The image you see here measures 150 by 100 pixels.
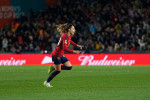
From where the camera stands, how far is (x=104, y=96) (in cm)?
1012

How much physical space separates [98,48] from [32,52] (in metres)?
4.53

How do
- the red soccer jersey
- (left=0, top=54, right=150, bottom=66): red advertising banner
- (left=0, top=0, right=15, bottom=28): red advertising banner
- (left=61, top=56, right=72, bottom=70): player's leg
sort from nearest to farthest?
the red soccer jersey
(left=61, top=56, right=72, bottom=70): player's leg
(left=0, top=54, right=150, bottom=66): red advertising banner
(left=0, top=0, right=15, bottom=28): red advertising banner

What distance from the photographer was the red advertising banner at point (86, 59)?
2641 centimetres

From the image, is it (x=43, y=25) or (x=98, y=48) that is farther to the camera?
(x=43, y=25)

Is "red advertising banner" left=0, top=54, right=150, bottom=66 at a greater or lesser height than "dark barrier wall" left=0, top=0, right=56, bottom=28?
lesser

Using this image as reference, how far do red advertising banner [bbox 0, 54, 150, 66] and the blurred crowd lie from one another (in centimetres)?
71

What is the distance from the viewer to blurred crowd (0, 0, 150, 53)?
27.7 m

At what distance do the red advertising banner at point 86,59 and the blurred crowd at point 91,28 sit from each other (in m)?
0.71

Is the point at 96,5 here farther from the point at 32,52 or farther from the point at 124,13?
the point at 32,52

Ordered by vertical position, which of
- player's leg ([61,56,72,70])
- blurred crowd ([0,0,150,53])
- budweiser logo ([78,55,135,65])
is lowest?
budweiser logo ([78,55,135,65])

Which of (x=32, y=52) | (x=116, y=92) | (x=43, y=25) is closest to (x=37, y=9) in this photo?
(x=43, y=25)

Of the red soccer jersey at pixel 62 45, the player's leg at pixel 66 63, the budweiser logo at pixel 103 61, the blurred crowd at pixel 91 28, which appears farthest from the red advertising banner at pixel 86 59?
the red soccer jersey at pixel 62 45

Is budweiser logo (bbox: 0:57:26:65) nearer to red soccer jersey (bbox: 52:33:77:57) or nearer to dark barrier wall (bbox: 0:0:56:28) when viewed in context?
dark barrier wall (bbox: 0:0:56:28)

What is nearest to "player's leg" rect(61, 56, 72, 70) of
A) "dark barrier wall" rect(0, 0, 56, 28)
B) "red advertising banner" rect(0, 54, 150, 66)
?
"red advertising banner" rect(0, 54, 150, 66)
